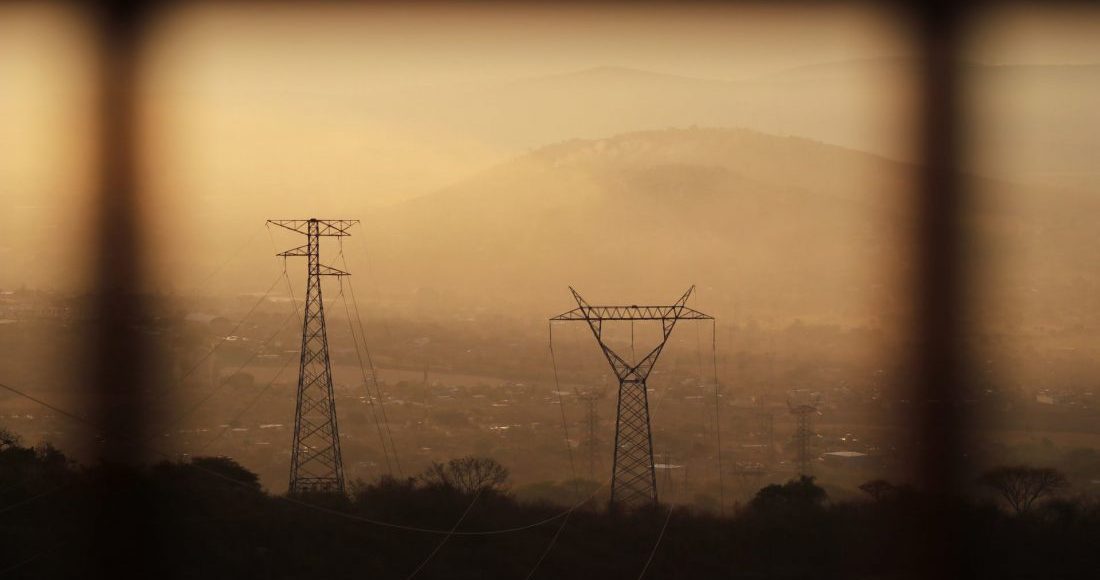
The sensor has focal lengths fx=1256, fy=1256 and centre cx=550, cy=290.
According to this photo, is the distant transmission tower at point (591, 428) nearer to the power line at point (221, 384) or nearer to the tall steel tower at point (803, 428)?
the tall steel tower at point (803, 428)

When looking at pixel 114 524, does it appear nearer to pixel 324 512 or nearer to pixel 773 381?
pixel 324 512

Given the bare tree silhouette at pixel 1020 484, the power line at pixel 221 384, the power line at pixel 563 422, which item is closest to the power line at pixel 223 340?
the power line at pixel 221 384

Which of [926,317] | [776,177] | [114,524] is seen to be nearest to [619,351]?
[926,317]

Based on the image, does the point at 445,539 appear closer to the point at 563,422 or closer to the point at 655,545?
the point at 655,545

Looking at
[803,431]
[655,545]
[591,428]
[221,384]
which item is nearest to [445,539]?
[655,545]

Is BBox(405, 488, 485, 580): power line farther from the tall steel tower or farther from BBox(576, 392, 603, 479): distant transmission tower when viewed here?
the tall steel tower

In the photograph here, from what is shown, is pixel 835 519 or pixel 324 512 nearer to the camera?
pixel 324 512
